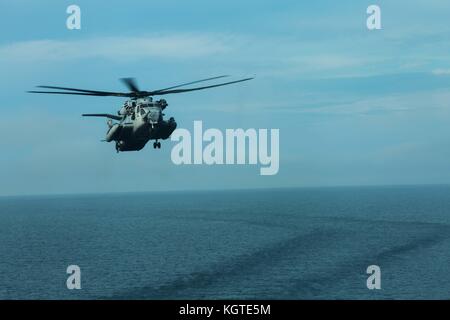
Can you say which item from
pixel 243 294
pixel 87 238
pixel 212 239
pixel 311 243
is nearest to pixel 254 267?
pixel 243 294

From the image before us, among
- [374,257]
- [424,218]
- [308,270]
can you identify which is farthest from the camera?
[424,218]

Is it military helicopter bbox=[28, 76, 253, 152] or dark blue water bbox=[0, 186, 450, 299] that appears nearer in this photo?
military helicopter bbox=[28, 76, 253, 152]

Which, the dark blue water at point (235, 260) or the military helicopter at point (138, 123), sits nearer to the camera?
the military helicopter at point (138, 123)

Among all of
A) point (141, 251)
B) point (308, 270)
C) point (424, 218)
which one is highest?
point (424, 218)

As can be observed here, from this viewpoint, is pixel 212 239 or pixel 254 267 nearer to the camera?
pixel 254 267

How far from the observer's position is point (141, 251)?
393 ft

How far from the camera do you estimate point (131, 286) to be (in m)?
81.1

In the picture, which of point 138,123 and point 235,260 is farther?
point 235,260

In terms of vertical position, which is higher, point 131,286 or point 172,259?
point 172,259

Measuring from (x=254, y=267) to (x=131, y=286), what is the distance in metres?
23.0
